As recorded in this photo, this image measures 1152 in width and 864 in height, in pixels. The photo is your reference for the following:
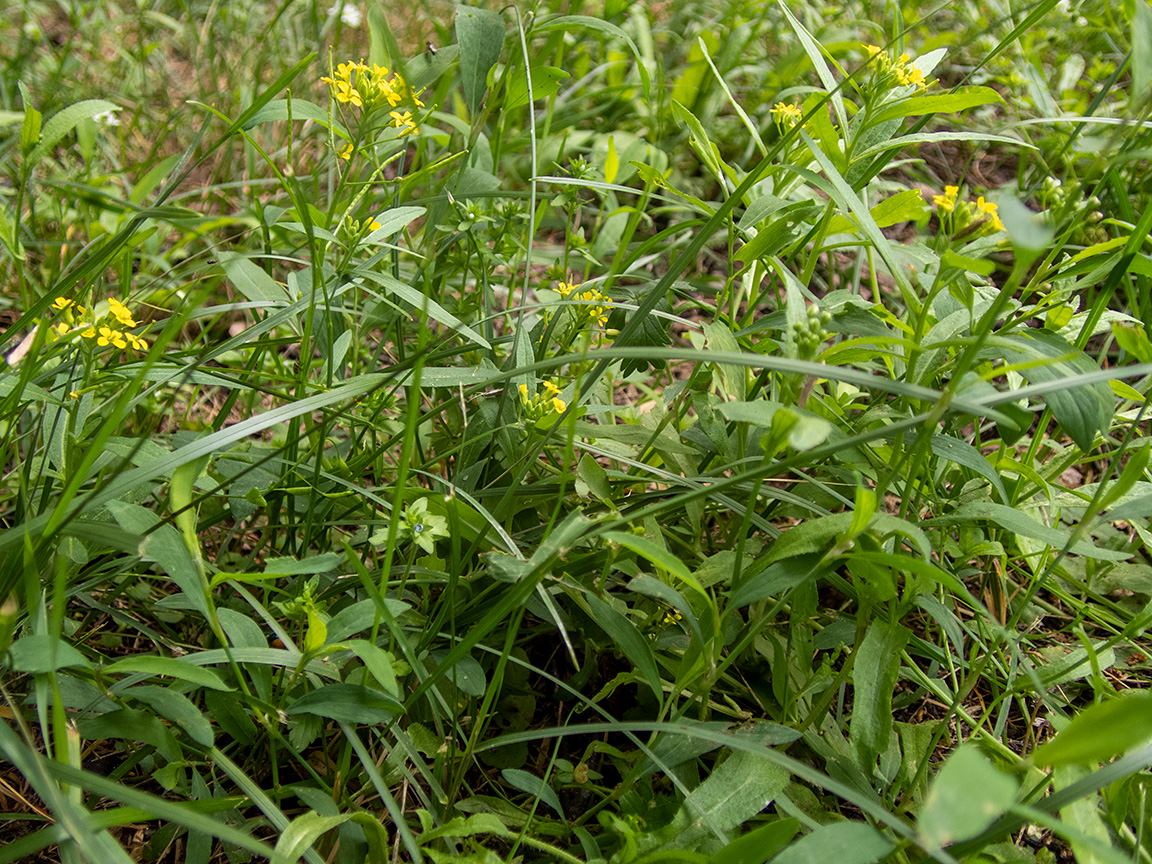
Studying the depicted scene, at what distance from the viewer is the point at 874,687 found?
85 cm

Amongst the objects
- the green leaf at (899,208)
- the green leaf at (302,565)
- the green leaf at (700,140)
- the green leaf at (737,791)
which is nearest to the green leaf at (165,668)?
the green leaf at (302,565)

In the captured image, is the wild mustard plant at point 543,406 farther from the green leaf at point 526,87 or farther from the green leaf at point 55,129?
the green leaf at point 55,129

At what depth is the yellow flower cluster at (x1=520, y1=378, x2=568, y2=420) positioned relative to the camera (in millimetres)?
930

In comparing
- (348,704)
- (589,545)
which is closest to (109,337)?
(348,704)

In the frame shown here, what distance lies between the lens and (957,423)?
1.00 meters

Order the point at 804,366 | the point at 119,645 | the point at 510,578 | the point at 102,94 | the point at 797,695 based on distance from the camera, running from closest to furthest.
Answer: the point at 804,366 → the point at 510,578 → the point at 797,695 → the point at 119,645 → the point at 102,94

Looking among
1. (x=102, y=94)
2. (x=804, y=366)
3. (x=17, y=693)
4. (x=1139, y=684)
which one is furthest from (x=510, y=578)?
(x=102, y=94)

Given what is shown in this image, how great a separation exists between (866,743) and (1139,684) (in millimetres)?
592

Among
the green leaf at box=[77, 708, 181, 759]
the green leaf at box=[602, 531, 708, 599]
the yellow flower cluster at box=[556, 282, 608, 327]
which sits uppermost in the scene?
the yellow flower cluster at box=[556, 282, 608, 327]

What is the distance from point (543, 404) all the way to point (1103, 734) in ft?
1.96

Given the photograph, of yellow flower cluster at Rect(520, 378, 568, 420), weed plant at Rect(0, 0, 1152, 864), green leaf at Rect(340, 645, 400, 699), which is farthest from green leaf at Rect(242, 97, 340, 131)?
green leaf at Rect(340, 645, 400, 699)

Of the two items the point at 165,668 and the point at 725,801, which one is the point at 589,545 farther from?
the point at 165,668

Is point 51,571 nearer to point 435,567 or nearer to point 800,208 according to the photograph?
point 435,567

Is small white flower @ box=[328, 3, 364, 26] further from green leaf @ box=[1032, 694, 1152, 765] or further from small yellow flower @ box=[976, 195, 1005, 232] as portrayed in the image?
green leaf @ box=[1032, 694, 1152, 765]
